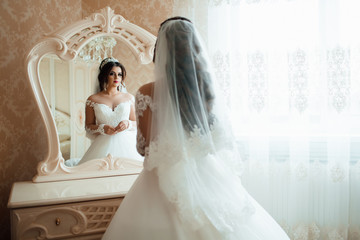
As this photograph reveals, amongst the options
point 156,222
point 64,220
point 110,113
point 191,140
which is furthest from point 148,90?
point 64,220

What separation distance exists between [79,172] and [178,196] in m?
1.08

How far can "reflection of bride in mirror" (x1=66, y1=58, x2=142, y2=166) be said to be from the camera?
6.62ft

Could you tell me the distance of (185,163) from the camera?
3.91 ft

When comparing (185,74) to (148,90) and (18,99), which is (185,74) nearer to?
(148,90)

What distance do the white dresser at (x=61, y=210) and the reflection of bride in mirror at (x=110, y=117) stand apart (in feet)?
1.12

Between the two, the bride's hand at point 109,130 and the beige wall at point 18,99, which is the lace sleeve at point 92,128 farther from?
the beige wall at point 18,99

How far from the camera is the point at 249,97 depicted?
233 cm

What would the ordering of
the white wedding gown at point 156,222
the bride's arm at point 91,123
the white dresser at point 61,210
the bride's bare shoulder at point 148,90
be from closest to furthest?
the white wedding gown at point 156,222, the bride's bare shoulder at point 148,90, the white dresser at point 61,210, the bride's arm at point 91,123

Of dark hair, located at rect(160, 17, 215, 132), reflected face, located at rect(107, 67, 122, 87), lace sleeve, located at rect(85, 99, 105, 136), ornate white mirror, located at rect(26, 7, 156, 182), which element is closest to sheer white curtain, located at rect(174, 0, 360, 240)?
ornate white mirror, located at rect(26, 7, 156, 182)

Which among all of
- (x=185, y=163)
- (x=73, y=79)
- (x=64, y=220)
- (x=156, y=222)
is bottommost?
(x=64, y=220)

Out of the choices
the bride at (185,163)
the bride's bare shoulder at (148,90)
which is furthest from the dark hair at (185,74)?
the bride's bare shoulder at (148,90)

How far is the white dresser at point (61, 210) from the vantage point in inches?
61.2

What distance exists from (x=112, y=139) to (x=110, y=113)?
18cm

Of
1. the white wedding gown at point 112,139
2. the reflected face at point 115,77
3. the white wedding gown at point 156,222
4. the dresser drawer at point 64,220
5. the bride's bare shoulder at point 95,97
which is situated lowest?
the dresser drawer at point 64,220
